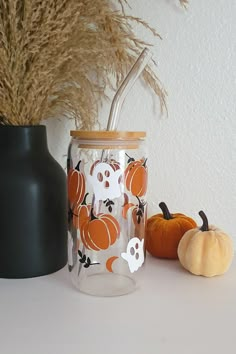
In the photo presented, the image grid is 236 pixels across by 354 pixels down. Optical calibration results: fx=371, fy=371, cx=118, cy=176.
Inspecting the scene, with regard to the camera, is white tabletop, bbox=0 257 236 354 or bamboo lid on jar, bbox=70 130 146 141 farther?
bamboo lid on jar, bbox=70 130 146 141

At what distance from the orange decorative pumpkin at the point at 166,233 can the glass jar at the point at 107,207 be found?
65mm

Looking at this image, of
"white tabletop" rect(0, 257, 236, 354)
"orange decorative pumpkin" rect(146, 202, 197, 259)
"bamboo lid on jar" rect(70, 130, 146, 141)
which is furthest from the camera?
"orange decorative pumpkin" rect(146, 202, 197, 259)

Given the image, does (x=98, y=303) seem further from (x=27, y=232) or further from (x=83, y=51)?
(x=83, y=51)

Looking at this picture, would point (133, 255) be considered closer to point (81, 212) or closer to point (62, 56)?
point (81, 212)

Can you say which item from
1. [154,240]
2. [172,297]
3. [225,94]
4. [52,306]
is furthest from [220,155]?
[52,306]

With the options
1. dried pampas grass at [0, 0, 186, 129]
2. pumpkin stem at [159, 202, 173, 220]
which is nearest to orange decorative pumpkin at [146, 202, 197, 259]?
pumpkin stem at [159, 202, 173, 220]

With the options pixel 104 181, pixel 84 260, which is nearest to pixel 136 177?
pixel 104 181

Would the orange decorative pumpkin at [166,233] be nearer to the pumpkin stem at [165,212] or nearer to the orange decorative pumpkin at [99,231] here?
the pumpkin stem at [165,212]

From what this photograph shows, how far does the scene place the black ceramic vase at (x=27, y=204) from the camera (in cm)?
59

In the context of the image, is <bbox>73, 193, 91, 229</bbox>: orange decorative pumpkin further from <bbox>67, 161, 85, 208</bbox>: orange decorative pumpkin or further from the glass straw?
the glass straw

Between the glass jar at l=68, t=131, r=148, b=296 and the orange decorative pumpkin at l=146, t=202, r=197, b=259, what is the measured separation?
0.21 feet

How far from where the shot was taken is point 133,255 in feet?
1.90

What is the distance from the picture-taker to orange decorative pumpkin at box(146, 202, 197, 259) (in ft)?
2.19

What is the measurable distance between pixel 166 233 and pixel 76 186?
0.19m
